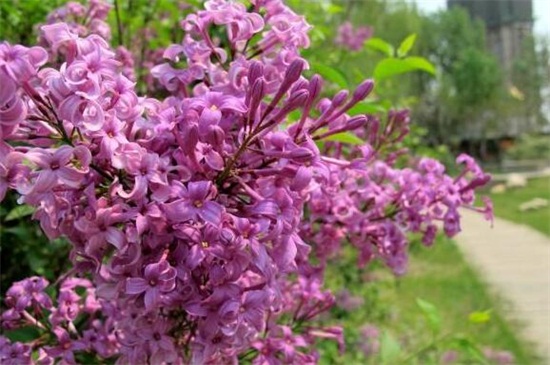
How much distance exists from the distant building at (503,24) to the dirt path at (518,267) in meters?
15.7

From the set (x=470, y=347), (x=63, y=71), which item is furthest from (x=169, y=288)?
(x=470, y=347)

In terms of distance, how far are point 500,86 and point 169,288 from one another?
25.3m

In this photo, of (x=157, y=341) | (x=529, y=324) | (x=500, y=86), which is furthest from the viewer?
(x=500, y=86)

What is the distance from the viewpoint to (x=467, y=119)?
81.3ft

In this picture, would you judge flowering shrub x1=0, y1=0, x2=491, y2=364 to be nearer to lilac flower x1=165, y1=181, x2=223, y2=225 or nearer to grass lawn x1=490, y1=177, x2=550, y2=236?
lilac flower x1=165, y1=181, x2=223, y2=225

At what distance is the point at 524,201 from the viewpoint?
42.1 ft

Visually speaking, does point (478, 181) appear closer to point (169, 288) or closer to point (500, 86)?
point (169, 288)

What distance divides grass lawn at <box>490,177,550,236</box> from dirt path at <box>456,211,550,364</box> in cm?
27

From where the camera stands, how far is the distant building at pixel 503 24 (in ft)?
78.7

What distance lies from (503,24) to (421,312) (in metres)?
22.9

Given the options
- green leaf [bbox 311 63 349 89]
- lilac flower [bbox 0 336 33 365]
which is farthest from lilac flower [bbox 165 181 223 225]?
green leaf [bbox 311 63 349 89]

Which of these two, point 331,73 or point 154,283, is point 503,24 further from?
point 154,283

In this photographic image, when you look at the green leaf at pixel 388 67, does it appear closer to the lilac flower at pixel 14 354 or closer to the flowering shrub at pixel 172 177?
the flowering shrub at pixel 172 177

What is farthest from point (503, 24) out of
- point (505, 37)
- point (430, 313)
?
point (430, 313)
